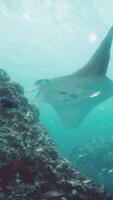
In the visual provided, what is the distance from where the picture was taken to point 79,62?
31.7 metres

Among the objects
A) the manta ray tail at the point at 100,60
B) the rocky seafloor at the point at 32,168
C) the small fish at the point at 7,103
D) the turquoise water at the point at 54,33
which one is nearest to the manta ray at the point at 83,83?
the manta ray tail at the point at 100,60

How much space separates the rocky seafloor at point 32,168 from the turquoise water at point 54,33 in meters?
10.8

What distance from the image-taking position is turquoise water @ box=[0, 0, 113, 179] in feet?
66.8

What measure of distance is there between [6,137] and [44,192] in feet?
2.65

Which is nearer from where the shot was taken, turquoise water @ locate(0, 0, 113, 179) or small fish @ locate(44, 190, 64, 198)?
small fish @ locate(44, 190, 64, 198)

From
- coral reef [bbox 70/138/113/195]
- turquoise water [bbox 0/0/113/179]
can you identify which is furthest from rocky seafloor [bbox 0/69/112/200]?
turquoise water [bbox 0/0/113/179]

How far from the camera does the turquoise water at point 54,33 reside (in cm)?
2038

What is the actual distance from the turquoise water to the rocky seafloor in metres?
10.8

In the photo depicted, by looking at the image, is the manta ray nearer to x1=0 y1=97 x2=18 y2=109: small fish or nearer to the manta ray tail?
the manta ray tail

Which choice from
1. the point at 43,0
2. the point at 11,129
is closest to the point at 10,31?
the point at 43,0

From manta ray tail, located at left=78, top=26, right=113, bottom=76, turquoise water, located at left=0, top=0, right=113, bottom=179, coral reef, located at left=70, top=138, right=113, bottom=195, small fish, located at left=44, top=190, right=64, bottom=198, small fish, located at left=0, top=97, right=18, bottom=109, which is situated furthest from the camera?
turquoise water, located at left=0, top=0, right=113, bottom=179

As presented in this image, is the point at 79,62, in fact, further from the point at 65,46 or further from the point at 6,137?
the point at 6,137

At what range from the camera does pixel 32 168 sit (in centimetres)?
290

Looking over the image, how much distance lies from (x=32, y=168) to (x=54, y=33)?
2385 centimetres
